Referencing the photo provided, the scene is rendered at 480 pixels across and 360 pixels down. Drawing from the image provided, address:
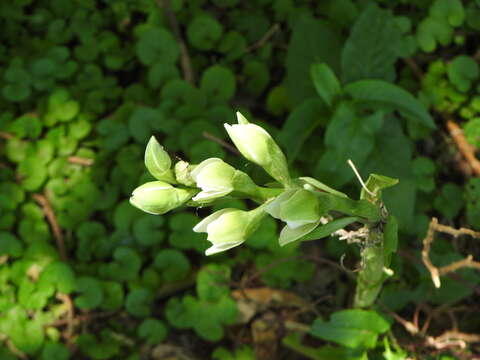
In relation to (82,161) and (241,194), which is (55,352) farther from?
(241,194)

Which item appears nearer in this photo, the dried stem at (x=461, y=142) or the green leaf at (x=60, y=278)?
the green leaf at (x=60, y=278)

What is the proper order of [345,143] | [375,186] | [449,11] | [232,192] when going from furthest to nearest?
[449,11] < [345,143] < [375,186] < [232,192]

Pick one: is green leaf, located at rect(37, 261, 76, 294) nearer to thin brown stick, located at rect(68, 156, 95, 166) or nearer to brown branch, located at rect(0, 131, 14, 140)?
thin brown stick, located at rect(68, 156, 95, 166)

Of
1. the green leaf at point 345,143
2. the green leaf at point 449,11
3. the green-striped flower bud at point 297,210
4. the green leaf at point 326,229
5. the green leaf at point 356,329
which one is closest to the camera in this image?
the green-striped flower bud at point 297,210

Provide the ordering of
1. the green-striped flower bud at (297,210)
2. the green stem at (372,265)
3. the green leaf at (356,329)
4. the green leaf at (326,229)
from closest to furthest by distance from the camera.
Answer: the green-striped flower bud at (297,210)
the green leaf at (326,229)
the green stem at (372,265)
the green leaf at (356,329)

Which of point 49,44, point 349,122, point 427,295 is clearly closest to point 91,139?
point 49,44

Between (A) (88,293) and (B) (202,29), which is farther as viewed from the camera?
(B) (202,29)

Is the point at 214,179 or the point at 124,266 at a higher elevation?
the point at 214,179

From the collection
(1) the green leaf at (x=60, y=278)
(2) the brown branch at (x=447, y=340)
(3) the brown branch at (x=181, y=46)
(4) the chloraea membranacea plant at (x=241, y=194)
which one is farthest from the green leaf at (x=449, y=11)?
(1) the green leaf at (x=60, y=278)

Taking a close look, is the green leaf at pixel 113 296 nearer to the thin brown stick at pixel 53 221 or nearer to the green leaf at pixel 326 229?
the thin brown stick at pixel 53 221

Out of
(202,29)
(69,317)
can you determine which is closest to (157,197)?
(69,317)
